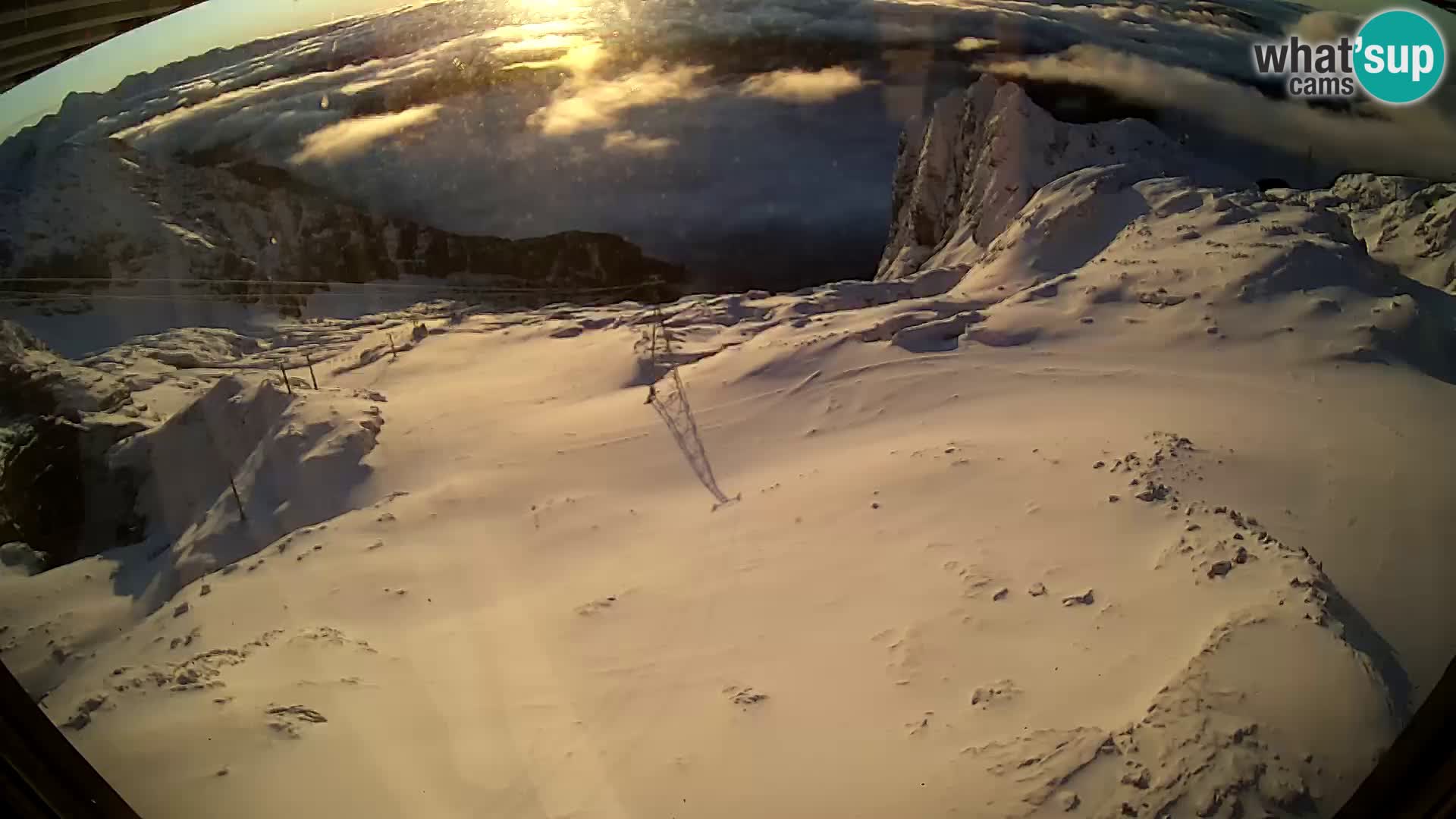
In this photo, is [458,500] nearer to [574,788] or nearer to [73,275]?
[574,788]

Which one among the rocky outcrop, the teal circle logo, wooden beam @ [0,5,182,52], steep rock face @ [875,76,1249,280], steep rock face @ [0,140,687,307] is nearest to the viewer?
wooden beam @ [0,5,182,52]

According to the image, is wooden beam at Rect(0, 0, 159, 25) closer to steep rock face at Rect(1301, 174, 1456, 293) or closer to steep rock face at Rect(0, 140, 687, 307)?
steep rock face at Rect(0, 140, 687, 307)

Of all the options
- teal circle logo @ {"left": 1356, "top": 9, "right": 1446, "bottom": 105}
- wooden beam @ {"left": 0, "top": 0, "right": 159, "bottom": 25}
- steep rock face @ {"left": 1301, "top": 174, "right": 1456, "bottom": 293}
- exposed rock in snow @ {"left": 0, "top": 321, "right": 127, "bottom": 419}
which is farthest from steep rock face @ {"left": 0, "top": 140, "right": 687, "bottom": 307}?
steep rock face @ {"left": 1301, "top": 174, "right": 1456, "bottom": 293}

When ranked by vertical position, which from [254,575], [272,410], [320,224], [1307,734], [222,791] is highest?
[320,224]

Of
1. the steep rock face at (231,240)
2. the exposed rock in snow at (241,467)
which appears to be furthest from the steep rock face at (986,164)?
the exposed rock in snow at (241,467)

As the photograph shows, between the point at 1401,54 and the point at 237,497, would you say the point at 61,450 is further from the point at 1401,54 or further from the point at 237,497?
the point at 1401,54

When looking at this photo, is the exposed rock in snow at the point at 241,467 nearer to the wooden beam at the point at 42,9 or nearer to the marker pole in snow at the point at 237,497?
the marker pole in snow at the point at 237,497

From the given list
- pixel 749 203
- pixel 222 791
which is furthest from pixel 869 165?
pixel 222 791
